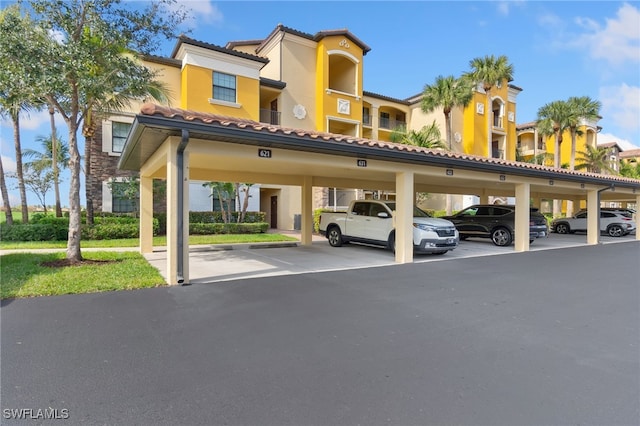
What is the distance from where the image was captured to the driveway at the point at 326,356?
104 inches

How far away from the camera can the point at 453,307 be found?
5.45 meters

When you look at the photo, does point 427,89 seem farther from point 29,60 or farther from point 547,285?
point 29,60

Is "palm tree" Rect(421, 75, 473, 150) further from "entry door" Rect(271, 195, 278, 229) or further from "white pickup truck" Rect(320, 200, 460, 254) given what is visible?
"white pickup truck" Rect(320, 200, 460, 254)

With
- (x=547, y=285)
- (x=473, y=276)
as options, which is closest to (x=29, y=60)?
(x=473, y=276)

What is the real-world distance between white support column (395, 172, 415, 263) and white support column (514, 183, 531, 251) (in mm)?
5700

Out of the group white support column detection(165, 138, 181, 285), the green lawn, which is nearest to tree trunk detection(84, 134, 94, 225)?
the green lawn

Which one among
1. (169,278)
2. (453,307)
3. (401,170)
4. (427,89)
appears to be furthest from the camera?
(427,89)

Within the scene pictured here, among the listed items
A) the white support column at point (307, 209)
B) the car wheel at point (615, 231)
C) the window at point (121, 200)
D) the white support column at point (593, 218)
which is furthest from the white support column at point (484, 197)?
the window at point (121, 200)

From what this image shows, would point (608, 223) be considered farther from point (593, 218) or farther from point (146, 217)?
point (146, 217)

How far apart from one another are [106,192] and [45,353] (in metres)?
16.4

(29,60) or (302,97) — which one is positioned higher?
(302,97)

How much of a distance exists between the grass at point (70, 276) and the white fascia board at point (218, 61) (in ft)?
42.4

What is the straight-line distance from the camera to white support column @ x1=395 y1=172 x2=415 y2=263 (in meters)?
9.84

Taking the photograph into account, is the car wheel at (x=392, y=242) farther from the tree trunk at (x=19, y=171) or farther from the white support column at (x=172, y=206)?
the tree trunk at (x=19, y=171)
